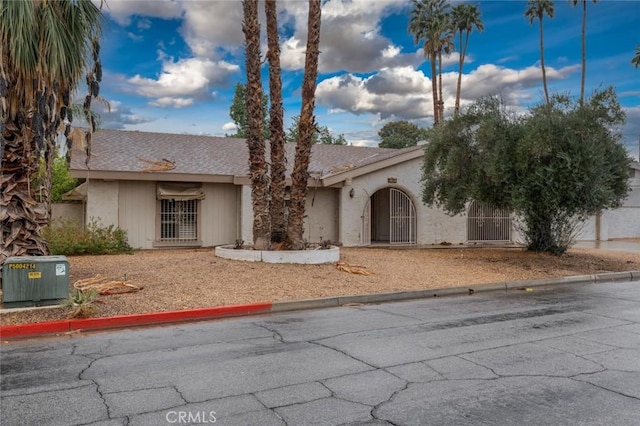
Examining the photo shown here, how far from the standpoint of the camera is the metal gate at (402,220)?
21.4 metres

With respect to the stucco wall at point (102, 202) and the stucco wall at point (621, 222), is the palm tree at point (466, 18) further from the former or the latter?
the stucco wall at point (102, 202)

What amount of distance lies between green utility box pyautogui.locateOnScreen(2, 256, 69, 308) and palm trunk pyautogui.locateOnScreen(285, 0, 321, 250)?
21.4 feet

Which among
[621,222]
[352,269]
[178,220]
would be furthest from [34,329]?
[621,222]

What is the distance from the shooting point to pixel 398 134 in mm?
58500

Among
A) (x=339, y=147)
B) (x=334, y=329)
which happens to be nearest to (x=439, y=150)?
(x=339, y=147)

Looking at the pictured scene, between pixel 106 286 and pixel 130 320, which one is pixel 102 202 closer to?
pixel 106 286

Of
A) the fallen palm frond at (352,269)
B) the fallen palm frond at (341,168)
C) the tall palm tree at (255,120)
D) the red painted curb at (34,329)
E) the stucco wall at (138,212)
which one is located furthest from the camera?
the fallen palm frond at (341,168)

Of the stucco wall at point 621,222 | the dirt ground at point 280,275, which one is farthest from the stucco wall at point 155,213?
the stucco wall at point 621,222

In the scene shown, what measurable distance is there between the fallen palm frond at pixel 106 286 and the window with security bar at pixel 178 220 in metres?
8.26

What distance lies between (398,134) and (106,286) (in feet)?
170

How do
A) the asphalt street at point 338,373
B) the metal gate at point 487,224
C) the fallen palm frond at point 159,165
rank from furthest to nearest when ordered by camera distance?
1. the metal gate at point 487,224
2. the fallen palm frond at point 159,165
3. the asphalt street at point 338,373

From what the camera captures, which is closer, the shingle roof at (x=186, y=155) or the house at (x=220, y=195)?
the house at (x=220, y=195)

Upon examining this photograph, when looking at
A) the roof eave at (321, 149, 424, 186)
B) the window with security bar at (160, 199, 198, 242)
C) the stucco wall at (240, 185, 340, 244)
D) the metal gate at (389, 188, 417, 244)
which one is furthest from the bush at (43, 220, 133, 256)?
the metal gate at (389, 188, 417, 244)

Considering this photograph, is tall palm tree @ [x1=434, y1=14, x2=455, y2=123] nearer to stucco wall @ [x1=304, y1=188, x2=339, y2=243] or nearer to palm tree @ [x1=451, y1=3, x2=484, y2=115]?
palm tree @ [x1=451, y1=3, x2=484, y2=115]
